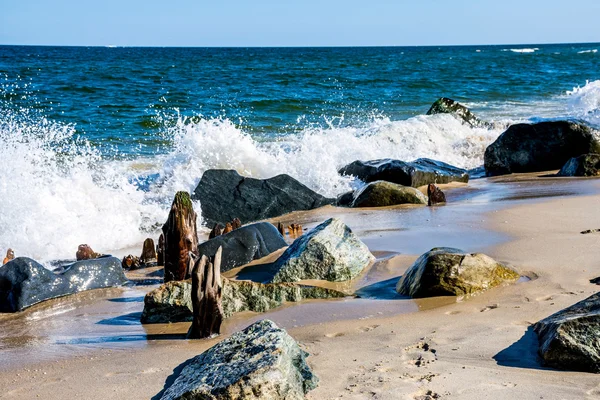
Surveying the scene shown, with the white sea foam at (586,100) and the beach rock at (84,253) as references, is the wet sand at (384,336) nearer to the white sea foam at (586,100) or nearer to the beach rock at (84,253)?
the beach rock at (84,253)

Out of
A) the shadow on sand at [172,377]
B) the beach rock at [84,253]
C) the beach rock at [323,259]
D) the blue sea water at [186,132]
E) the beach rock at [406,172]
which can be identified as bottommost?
the shadow on sand at [172,377]

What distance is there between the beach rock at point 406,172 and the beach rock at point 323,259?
485 centimetres

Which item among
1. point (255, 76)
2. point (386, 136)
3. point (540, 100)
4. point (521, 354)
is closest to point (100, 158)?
point (386, 136)

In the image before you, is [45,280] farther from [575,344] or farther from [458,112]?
[458,112]

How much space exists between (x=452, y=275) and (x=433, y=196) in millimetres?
4237

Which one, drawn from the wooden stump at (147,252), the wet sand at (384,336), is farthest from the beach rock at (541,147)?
the wooden stump at (147,252)

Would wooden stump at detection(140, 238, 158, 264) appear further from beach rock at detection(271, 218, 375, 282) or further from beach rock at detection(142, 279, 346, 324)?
beach rock at detection(142, 279, 346, 324)

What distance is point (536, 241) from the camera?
625 cm

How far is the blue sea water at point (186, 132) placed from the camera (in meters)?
8.60

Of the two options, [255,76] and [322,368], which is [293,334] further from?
[255,76]

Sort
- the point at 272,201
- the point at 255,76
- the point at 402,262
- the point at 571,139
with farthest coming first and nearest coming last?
the point at 255,76, the point at 571,139, the point at 272,201, the point at 402,262

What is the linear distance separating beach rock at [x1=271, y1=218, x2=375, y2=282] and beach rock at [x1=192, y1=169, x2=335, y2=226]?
3.20 meters

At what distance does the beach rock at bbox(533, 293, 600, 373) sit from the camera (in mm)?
3418

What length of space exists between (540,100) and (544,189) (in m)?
17.2
